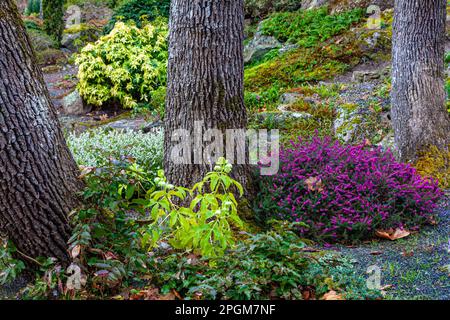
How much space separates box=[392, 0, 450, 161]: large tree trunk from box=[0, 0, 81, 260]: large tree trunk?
4460mm

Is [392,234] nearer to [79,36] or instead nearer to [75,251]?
[75,251]

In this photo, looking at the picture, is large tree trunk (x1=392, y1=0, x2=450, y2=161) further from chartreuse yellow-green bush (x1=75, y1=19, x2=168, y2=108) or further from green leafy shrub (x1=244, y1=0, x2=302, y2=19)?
green leafy shrub (x1=244, y1=0, x2=302, y2=19)

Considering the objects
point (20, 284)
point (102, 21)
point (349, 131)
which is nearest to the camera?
point (20, 284)

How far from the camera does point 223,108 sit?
4711mm

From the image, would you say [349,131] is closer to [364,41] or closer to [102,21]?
[364,41]

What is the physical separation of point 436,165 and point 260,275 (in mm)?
3742

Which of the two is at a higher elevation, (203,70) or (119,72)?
(203,70)

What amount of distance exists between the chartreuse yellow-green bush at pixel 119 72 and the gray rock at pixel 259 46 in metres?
2.13

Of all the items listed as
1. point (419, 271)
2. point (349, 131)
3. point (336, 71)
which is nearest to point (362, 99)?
point (349, 131)

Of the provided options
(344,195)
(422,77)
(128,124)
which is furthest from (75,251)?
(128,124)

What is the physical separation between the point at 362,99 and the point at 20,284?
6516 mm

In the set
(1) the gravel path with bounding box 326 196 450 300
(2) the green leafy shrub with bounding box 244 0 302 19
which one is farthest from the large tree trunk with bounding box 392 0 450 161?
(2) the green leafy shrub with bounding box 244 0 302 19

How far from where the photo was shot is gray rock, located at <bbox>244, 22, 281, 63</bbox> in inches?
479

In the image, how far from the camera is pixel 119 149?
6.83m
